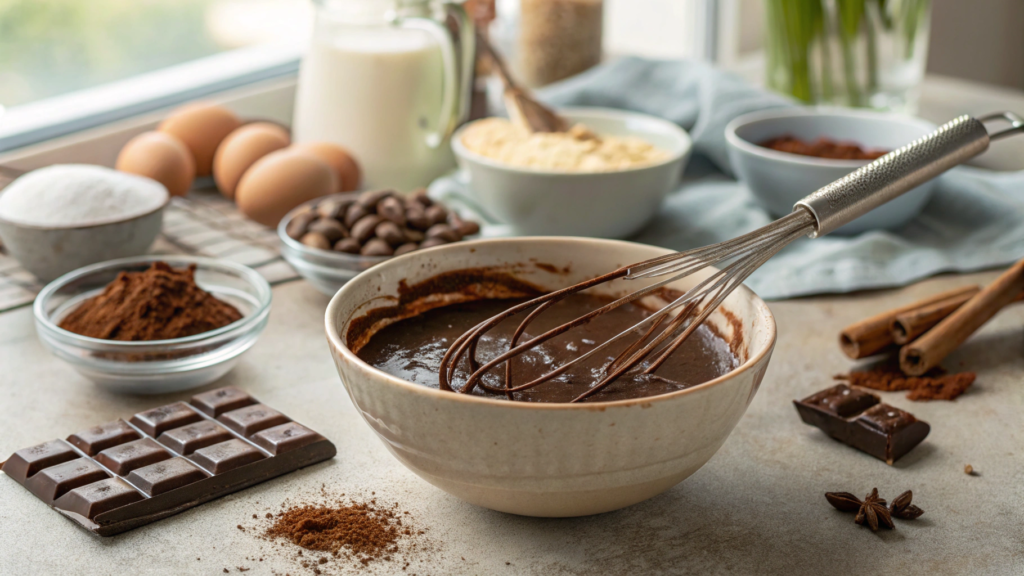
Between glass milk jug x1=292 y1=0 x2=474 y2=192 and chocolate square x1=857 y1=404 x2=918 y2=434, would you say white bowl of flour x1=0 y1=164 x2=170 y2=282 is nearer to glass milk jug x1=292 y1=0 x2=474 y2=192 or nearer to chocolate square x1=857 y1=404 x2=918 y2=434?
glass milk jug x1=292 y1=0 x2=474 y2=192

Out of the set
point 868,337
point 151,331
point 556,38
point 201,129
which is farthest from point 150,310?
point 556,38

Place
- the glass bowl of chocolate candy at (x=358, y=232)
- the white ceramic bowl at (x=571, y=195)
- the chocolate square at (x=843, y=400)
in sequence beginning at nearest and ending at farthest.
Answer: the chocolate square at (x=843, y=400), the glass bowl of chocolate candy at (x=358, y=232), the white ceramic bowl at (x=571, y=195)

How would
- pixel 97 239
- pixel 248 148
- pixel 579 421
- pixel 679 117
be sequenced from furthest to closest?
pixel 679 117
pixel 248 148
pixel 97 239
pixel 579 421

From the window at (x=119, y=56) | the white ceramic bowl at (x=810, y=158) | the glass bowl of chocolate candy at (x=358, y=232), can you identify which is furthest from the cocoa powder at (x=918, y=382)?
the window at (x=119, y=56)

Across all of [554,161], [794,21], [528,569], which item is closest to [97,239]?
[554,161]

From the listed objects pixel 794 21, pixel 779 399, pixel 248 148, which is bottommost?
pixel 779 399

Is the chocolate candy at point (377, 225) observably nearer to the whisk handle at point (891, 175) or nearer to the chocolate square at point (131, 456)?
the chocolate square at point (131, 456)

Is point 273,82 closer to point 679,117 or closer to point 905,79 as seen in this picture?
point 679,117
